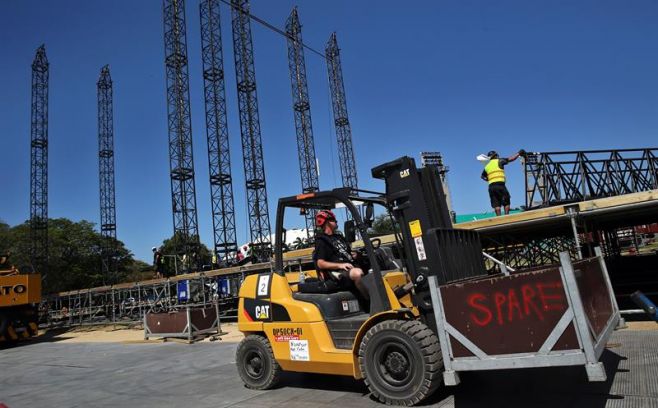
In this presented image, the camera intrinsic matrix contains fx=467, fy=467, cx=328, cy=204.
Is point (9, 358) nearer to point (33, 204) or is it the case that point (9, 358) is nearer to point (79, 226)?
point (33, 204)

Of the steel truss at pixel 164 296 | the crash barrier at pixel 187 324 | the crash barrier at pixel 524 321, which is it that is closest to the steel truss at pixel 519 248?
the steel truss at pixel 164 296

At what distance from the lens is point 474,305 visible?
13.6 feet

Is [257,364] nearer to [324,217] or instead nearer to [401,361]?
[324,217]

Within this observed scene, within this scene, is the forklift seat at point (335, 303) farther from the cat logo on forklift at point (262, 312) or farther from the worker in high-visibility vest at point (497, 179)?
the worker in high-visibility vest at point (497, 179)

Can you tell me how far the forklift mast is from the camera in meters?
5.26

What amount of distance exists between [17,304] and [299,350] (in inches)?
667

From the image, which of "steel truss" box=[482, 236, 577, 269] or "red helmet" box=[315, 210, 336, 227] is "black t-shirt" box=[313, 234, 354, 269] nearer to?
"red helmet" box=[315, 210, 336, 227]

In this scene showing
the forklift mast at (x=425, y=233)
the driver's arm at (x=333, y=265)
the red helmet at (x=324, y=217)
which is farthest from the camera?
the red helmet at (x=324, y=217)

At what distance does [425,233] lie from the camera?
17.6ft

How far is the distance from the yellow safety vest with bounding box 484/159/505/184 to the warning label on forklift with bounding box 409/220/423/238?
21.9ft

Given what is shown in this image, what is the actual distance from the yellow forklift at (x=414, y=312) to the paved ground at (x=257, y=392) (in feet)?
1.41

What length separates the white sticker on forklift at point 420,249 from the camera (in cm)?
537

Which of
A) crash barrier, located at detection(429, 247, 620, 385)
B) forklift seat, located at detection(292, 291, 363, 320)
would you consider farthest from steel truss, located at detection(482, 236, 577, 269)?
crash barrier, located at detection(429, 247, 620, 385)

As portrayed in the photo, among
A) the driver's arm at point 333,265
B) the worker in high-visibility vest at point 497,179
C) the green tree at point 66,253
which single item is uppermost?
the green tree at point 66,253
